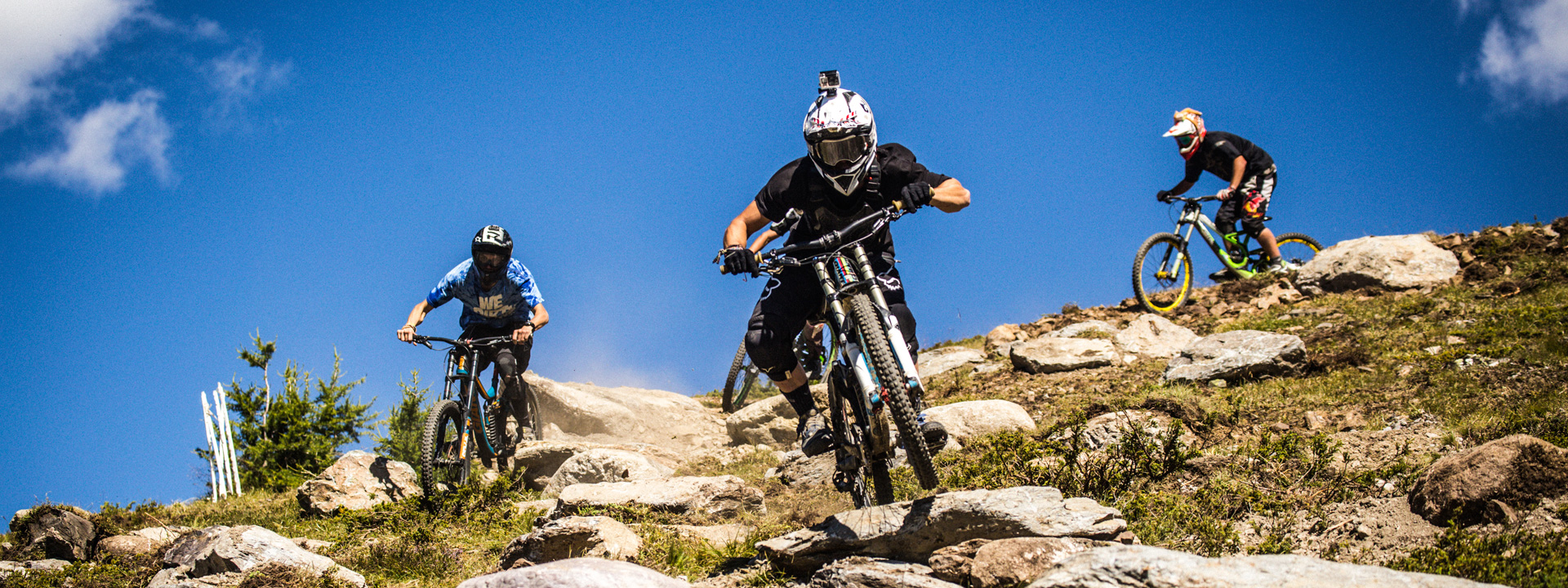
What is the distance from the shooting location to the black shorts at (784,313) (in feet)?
18.0

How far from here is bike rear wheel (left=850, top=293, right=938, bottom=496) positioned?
436 centimetres

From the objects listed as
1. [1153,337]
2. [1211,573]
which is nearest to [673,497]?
[1211,573]

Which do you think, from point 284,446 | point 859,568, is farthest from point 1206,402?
point 284,446

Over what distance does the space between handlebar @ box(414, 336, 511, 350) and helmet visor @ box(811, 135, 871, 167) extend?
4.86m

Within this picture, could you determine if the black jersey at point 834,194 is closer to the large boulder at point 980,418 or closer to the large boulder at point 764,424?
the large boulder at point 980,418

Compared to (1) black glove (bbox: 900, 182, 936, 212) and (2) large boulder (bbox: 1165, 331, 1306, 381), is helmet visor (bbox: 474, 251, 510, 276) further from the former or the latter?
(2) large boulder (bbox: 1165, 331, 1306, 381)

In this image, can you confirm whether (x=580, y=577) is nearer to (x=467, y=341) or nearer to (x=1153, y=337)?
(x=467, y=341)

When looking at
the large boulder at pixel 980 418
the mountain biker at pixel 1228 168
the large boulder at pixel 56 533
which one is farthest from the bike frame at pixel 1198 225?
the large boulder at pixel 56 533

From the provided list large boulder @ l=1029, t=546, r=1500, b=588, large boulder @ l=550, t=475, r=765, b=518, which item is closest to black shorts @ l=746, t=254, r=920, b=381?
large boulder @ l=550, t=475, r=765, b=518

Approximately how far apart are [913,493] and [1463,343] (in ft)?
19.9

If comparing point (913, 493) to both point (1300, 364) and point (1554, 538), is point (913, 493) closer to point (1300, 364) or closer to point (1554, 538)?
point (1554, 538)

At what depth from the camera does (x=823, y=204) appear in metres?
5.50

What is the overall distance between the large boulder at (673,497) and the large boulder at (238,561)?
1.57 m

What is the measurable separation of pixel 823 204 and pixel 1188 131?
10.1m
